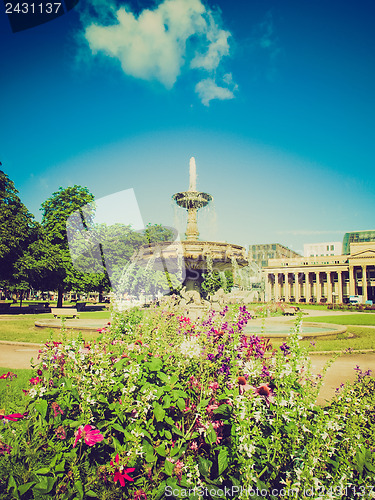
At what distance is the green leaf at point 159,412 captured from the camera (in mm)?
2910

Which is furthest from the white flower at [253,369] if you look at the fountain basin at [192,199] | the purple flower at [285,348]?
the fountain basin at [192,199]

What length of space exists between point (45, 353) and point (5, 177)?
104ft

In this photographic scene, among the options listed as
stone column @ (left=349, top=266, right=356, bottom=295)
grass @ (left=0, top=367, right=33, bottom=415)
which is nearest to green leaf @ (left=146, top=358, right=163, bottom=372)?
grass @ (left=0, top=367, right=33, bottom=415)

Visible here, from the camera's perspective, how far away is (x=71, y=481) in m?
2.56

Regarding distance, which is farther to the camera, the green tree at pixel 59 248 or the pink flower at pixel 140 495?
the green tree at pixel 59 248

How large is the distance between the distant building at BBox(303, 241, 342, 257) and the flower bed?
140477mm

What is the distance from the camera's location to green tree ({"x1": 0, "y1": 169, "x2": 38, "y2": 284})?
27.8 metres

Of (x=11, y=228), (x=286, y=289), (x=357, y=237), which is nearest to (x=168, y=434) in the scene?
(x=11, y=228)

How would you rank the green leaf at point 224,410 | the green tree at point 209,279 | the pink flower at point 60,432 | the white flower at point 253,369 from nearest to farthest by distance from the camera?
the pink flower at point 60,432 → the green leaf at point 224,410 → the white flower at point 253,369 → the green tree at point 209,279

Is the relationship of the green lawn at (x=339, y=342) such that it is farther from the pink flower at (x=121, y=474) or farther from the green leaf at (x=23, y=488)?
the green leaf at (x=23, y=488)

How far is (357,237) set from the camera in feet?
414

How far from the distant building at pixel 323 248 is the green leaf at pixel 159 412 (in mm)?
140973

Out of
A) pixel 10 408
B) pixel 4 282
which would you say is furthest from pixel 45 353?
pixel 4 282

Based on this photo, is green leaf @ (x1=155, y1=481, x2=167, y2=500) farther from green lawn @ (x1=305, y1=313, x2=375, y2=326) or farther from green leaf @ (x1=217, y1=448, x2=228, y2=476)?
green lawn @ (x1=305, y1=313, x2=375, y2=326)
